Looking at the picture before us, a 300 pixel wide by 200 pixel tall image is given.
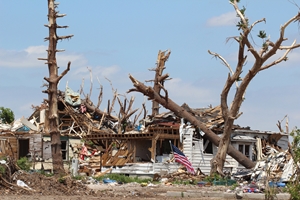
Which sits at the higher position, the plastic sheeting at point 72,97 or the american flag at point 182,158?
the plastic sheeting at point 72,97

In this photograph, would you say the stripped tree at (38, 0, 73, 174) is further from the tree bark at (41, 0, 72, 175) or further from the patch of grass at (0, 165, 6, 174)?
the patch of grass at (0, 165, 6, 174)

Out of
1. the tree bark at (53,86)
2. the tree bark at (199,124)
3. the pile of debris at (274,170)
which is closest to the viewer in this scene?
the pile of debris at (274,170)

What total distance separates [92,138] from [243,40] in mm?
11171

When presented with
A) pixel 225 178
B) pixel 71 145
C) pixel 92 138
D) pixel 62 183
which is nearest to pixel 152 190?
pixel 62 183

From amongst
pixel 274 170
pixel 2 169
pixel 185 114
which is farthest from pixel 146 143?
pixel 2 169

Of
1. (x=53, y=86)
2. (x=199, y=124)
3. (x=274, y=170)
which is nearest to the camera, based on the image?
(x=274, y=170)

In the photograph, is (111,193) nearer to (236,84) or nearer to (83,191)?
(83,191)

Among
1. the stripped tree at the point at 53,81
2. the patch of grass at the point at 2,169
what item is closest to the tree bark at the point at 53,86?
the stripped tree at the point at 53,81

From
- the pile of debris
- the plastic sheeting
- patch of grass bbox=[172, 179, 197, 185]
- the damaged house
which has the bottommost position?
patch of grass bbox=[172, 179, 197, 185]

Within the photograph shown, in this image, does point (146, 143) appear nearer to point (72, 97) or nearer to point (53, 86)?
point (72, 97)

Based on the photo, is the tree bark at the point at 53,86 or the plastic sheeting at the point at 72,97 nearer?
the tree bark at the point at 53,86

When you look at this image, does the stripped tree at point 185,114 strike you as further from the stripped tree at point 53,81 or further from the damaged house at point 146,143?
the stripped tree at point 53,81

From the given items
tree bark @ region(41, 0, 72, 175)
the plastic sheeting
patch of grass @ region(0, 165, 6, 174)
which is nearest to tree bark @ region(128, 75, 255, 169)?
tree bark @ region(41, 0, 72, 175)

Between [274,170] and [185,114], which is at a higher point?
[185,114]
